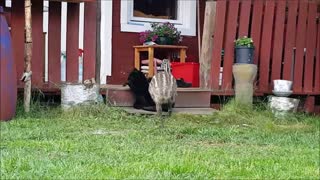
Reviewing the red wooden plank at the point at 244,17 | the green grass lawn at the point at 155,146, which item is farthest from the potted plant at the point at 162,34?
the green grass lawn at the point at 155,146

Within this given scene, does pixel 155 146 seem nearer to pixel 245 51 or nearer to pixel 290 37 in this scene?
→ pixel 245 51

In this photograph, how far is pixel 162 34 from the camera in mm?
9094

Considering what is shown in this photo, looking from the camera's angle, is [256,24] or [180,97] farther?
[256,24]

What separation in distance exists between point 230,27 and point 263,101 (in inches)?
46.7

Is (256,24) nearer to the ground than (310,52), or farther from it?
farther from it

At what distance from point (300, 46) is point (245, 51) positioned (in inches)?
45.8

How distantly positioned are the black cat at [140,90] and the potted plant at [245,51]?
140cm

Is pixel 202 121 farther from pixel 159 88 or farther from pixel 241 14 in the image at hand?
pixel 241 14

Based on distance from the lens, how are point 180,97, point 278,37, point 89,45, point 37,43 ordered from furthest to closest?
point 278,37, point 180,97, point 89,45, point 37,43

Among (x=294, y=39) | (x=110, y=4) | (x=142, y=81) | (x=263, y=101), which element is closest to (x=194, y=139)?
(x=142, y=81)

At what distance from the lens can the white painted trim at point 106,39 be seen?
362 inches

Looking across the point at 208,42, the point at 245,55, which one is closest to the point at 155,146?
the point at 245,55

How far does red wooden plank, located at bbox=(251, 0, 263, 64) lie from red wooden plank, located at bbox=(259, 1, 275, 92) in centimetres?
8

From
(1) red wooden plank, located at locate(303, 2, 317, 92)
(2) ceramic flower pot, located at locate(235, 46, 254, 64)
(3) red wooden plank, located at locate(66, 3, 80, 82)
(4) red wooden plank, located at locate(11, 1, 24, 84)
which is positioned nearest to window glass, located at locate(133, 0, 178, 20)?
(3) red wooden plank, located at locate(66, 3, 80, 82)
